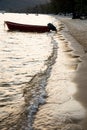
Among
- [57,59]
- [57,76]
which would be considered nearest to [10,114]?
[57,76]

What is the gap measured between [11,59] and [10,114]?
8559 millimetres

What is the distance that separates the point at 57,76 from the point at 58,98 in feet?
8.86

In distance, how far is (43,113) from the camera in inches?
290

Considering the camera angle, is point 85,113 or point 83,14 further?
point 83,14

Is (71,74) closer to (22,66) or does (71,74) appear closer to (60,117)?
(22,66)

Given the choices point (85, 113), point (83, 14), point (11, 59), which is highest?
point (85, 113)

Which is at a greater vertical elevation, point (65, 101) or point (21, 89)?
point (65, 101)

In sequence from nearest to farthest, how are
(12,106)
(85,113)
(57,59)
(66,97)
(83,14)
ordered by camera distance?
(85,113) < (12,106) < (66,97) < (57,59) < (83,14)

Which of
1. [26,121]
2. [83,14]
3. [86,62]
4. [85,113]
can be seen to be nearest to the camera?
[26,121]

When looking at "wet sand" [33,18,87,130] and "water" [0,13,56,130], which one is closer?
"wet sand" [33,18,87,130]

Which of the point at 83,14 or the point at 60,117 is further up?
the point at 60,117

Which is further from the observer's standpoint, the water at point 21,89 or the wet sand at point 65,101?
the water at point 21,89

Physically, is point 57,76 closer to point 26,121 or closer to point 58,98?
point 58,98

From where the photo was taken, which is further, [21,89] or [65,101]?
[21,89]
